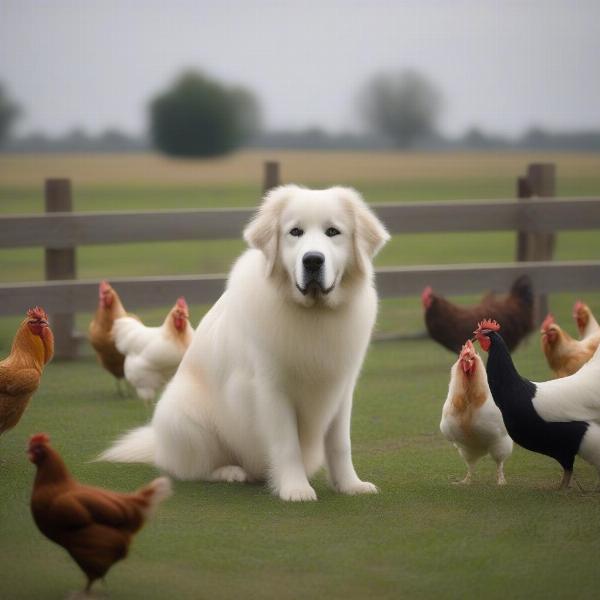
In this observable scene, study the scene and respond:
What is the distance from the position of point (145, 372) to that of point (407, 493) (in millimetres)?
2414

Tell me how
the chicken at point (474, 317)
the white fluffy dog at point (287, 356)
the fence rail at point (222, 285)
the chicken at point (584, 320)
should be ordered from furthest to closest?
the fence rail at point (222, 285), the chicken at point (474, 317), the chicken at point (584, 320), the white fluffy dog at point (287, 356)

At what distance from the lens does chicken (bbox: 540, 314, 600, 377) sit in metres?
5.75

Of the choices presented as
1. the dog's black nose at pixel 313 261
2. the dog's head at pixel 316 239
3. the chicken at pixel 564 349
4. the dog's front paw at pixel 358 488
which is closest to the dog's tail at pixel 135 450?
the dog's front paw at pixel 358 488

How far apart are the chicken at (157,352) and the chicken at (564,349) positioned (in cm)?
216

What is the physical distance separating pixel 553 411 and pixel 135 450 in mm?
2018

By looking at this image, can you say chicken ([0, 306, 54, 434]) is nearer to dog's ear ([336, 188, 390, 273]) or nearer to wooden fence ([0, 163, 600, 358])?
dog's ear ([336, 188, 390, 273])

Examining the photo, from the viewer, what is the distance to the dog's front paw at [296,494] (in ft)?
14.4

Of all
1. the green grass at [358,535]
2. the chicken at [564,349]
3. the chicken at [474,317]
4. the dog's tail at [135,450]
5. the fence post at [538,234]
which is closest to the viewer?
the green grass at [358,535]

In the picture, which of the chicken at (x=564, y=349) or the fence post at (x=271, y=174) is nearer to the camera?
the chicken at (x=564, y=349)

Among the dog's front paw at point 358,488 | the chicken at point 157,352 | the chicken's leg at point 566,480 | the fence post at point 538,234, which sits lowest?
the dog's front paw at point 358,488

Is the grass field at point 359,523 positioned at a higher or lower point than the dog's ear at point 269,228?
lower

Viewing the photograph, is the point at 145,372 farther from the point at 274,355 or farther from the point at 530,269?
the point at 530,269

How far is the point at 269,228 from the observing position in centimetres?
435

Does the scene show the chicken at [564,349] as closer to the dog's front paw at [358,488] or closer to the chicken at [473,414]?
the chicken at [473,414]
